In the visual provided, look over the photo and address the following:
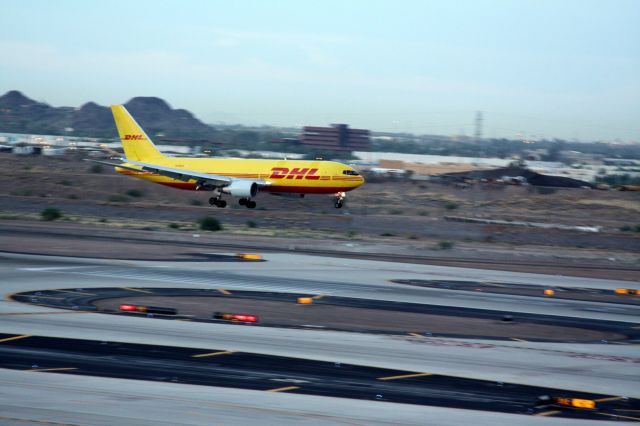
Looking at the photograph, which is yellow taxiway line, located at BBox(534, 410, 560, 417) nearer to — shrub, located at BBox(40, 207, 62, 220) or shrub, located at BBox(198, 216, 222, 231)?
shrub, located at BBox(198, 216, 222, 231)

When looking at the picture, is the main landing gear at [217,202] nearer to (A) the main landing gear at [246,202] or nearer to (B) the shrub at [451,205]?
(A) the main landing gear at [246,202]

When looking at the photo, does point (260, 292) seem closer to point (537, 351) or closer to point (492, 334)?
point (492, 334)

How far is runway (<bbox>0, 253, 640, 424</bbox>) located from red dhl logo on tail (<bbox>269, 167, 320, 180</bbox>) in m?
17.2

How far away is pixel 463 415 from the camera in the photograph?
1532 cm

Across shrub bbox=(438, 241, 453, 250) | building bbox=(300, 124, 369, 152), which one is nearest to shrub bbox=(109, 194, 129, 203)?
shrub bbox=(438, 241, 453, 250)

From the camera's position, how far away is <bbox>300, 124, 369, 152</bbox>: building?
15662 cm

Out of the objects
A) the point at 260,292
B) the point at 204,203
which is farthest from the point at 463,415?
the point at 204,203

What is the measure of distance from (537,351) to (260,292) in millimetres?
10251

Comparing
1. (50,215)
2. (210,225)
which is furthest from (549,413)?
(50,215)

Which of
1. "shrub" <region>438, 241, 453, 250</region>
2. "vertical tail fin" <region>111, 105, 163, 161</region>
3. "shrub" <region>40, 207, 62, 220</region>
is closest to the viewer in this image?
"shrub" <region>438, 241, 453, 250</region>

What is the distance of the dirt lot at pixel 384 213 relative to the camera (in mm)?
48094

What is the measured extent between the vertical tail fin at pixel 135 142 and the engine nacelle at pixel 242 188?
7642 millimetres

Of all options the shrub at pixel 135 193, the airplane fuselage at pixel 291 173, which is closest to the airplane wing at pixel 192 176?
the airplane fuselage at pixel 291 173

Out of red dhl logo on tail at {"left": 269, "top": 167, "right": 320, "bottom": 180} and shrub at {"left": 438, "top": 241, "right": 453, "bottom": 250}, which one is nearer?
shrub at {"left": 438, "top": 241, "right": 453, "bottom": 250}
